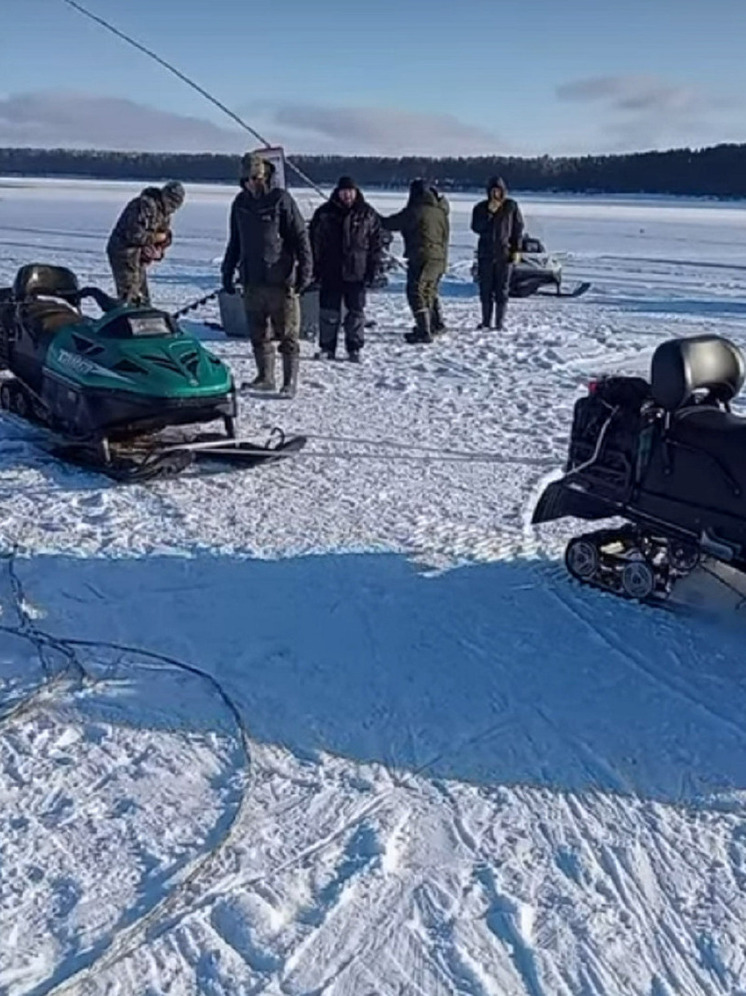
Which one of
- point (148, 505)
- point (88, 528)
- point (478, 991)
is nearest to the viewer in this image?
point (478, 991)

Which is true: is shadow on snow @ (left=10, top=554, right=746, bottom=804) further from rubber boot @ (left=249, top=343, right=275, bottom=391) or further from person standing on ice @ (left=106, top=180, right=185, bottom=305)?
person standing on ice @ (left=106, top=180, right=185, bottom=305)

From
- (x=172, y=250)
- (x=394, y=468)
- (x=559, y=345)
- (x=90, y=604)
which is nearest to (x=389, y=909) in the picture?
(x=90, y=604)

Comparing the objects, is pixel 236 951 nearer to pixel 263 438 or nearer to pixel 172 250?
pixel 263 438

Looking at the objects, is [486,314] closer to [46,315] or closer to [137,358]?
[46,315]

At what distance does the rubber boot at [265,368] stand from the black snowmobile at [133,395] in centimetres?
134

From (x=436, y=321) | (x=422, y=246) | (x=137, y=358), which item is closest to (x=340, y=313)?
(x=422, y=246)

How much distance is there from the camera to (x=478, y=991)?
6.92 feet

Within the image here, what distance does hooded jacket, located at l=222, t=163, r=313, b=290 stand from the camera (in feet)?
22.4

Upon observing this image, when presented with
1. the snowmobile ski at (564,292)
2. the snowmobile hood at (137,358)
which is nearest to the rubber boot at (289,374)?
the snowmobile hood at (137,358)

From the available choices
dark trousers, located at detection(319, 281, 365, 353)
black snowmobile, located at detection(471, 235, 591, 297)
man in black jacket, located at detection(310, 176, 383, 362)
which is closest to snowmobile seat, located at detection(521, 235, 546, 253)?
black snowmobile, located at detection(471, 235, 591, 297)

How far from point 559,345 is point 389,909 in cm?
746

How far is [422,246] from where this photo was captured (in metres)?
9.20

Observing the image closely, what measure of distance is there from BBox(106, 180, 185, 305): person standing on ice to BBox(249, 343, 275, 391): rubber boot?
1618 mm

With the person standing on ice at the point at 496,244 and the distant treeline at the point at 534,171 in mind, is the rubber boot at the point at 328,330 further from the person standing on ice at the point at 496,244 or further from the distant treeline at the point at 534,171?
the distant treeline at the point at 534,171
